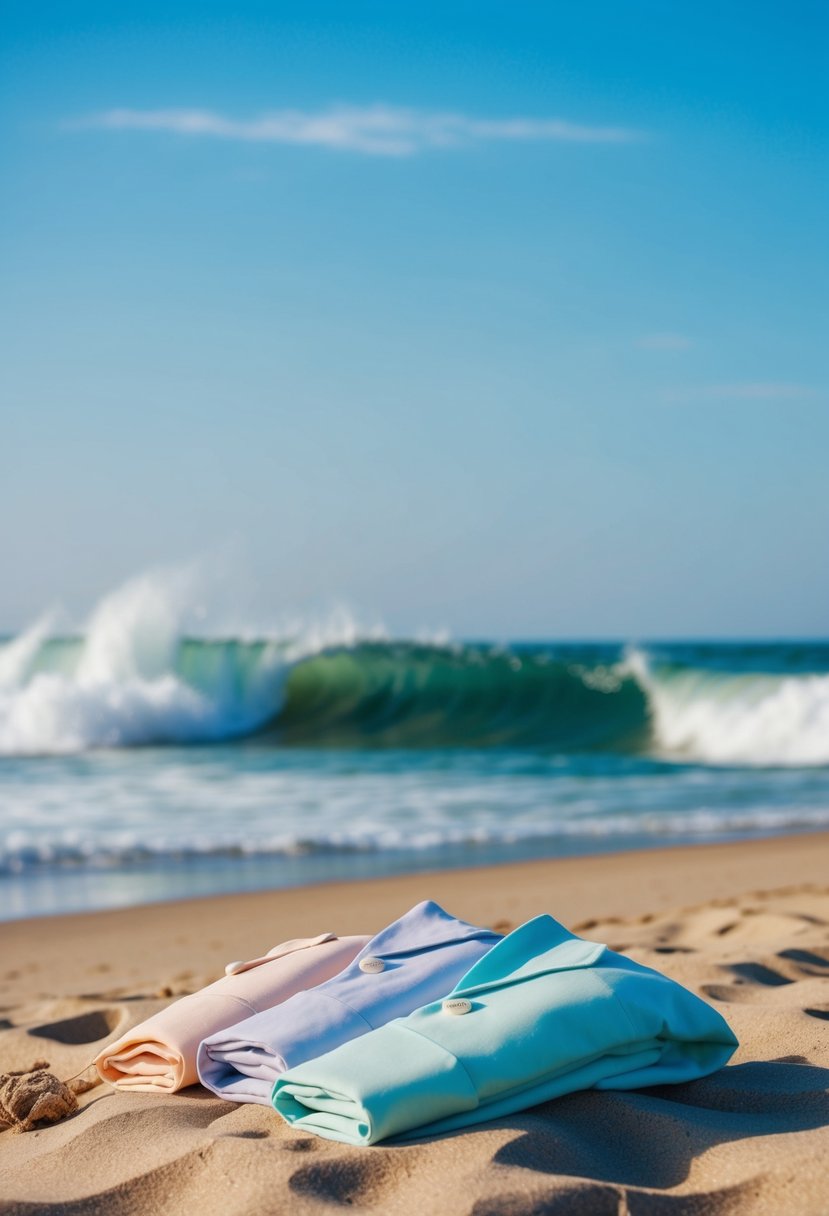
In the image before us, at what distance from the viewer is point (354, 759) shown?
1702cm

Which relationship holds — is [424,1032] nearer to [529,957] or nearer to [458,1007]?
[458,1007]

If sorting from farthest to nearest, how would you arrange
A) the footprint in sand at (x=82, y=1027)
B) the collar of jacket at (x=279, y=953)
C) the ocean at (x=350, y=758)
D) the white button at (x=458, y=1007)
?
the ocean at (x=350, y=758) → the footprint in sand at (x=82, y=1027) → the collar of jacket at (x=279, y=953) → the white button at (x=458, y=1007)

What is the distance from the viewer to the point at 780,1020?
328 cm

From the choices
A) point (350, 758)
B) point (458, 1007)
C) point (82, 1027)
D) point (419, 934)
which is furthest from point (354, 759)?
point (458, 1007)

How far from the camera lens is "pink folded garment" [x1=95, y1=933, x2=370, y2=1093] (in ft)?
9.64

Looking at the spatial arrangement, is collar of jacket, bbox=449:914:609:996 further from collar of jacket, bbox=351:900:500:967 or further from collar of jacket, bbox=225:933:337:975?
collar of jacket, bbox=225:933:337:975

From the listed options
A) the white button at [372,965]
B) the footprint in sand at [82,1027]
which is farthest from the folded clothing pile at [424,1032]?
the footprint in sand at [82,1027]

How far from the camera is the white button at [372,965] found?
3002 mm

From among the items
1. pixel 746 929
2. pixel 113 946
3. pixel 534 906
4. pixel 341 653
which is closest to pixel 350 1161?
pixel 746 929

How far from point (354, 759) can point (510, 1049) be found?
14.6 meters

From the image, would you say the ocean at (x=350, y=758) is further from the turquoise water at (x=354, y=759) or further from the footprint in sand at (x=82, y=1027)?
the footprint in sand at (x=82, y=1027)

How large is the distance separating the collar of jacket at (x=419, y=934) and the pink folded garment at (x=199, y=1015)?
0.44 ft

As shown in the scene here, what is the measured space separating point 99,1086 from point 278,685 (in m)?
21.7

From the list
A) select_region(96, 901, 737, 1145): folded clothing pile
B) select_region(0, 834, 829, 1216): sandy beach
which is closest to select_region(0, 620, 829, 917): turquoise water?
select_region(0, 834, 829, 1216): sandy beach
